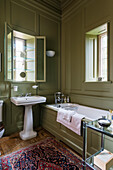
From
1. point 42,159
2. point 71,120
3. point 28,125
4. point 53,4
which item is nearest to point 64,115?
point 71,120

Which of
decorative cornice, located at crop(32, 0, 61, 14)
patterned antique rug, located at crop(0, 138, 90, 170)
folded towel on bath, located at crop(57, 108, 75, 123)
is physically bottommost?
patterned antique rug, located at crop(0, 138, 90, 170)

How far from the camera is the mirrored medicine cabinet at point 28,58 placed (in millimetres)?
2646

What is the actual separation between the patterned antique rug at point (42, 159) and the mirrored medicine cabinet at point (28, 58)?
61.6 inches

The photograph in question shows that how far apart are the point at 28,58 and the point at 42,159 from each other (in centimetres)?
225

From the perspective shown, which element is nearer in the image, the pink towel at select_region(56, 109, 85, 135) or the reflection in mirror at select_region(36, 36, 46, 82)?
the pink towel at select_region(56, 109, 85, 135)

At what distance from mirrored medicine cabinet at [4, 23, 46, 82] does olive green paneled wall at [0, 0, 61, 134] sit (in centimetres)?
16

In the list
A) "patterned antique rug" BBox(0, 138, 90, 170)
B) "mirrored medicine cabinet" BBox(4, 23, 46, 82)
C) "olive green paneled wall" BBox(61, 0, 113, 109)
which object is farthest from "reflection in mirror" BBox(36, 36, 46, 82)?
"patterned antique rug" BBox(0, 138, 90, 170)

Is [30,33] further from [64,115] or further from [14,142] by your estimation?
[14,142]

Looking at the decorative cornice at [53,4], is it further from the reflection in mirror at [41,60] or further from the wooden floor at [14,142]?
the wooden floor at [14,142]

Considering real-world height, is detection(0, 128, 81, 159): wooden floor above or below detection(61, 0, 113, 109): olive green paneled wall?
below

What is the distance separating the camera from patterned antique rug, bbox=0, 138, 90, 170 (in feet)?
4.92

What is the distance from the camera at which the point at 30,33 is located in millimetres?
2732

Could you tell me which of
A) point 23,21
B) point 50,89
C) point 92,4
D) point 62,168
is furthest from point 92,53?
point 62,168

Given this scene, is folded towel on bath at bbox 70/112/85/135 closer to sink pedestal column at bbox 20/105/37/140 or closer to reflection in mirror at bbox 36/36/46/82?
sink pedestal column at bbox 20/105/37/140
